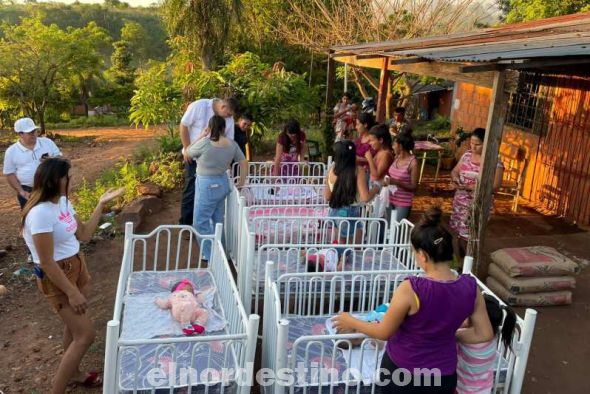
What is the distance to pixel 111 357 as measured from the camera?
242cm

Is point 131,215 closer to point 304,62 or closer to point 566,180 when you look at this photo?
point 566,180

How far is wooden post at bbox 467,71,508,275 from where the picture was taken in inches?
167

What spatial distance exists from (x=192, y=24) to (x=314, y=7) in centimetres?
402

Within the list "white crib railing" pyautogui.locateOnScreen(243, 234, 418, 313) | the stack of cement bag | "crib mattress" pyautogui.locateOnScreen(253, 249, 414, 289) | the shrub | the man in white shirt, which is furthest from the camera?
the shrub

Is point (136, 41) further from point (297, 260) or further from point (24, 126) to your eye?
point (297, 260)

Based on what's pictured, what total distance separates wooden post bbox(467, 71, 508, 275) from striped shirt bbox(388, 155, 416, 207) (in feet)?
2.36

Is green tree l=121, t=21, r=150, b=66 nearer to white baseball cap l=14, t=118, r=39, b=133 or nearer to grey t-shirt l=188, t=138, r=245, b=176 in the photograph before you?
white baseball cap l=14, t=118, r=39, b=133

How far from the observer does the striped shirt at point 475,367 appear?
237cm

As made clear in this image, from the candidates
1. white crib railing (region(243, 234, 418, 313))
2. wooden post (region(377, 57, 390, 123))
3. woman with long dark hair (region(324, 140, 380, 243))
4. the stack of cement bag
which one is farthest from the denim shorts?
wooden post (region(377, 57, 390, 123))

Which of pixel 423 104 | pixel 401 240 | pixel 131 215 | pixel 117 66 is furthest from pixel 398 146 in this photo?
pixel 117 66

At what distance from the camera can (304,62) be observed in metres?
17.7

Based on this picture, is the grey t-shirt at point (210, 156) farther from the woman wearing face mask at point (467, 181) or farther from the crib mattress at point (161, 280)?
the woman wearing face mask at point (467, 181)

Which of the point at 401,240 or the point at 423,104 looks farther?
the point at 423,104

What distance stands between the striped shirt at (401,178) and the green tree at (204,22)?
10886mm
